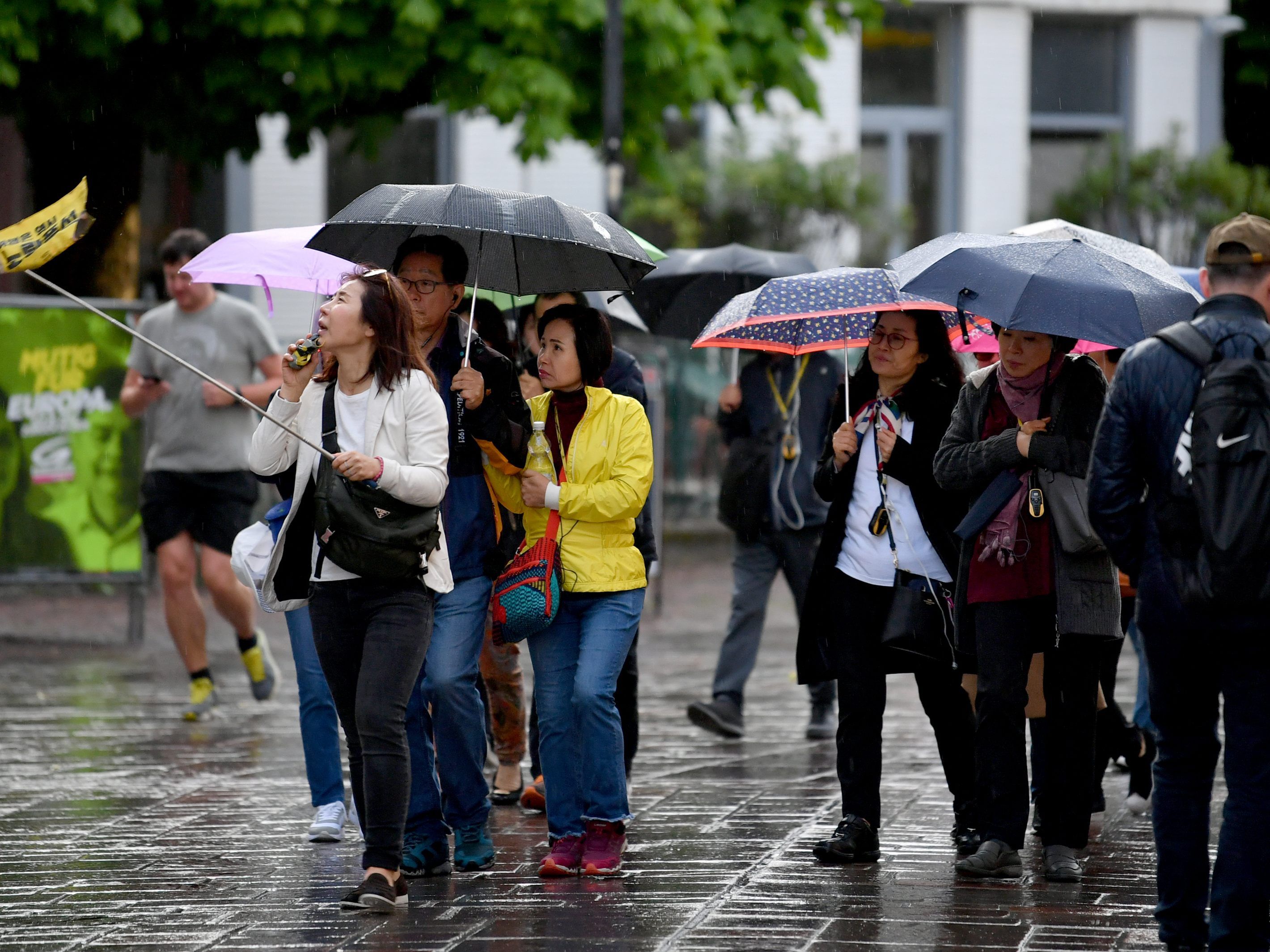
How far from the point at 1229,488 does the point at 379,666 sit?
7.65 ft

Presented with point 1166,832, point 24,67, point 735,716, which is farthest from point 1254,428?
point 24,67

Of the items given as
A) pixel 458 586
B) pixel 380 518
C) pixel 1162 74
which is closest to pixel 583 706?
pixel 458 586

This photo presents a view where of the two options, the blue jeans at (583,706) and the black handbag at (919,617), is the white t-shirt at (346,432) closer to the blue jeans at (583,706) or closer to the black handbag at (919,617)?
the blue jeans at (583,706)

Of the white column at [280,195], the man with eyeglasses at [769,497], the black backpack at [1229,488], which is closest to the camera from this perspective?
the black backpack at [1229,488]

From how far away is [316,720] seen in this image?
21.1 ft

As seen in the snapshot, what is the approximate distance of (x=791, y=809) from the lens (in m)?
6.85

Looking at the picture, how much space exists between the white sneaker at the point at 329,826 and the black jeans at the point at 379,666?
0.87 meters

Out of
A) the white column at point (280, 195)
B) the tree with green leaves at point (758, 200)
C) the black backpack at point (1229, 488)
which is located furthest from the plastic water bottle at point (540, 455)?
the tree with green leaves at point (758, 200)

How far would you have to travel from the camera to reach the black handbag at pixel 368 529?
523cm

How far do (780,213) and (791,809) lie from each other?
13506mm

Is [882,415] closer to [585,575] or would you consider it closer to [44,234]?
[585,575]

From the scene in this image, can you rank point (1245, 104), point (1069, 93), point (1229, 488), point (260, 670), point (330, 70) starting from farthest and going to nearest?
point (1245, 104), point (1069, 93), point (330, 70), point (260, 670), point (1229, 488)

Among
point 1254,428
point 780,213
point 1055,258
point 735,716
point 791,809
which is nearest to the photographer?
point 1254,428

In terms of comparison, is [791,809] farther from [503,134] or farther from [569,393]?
[503,134]
